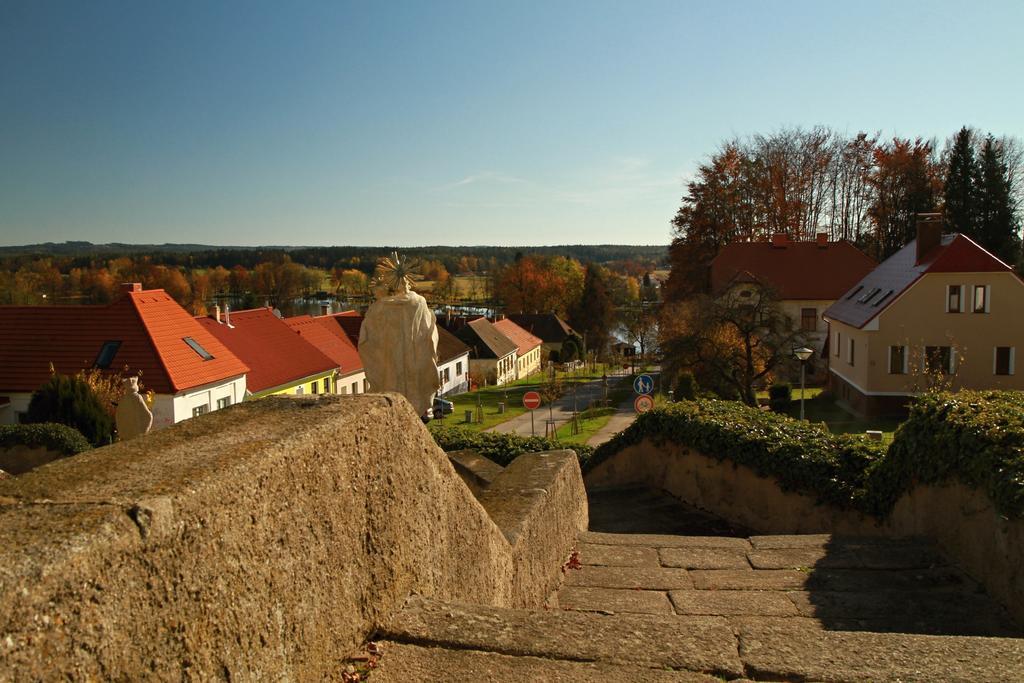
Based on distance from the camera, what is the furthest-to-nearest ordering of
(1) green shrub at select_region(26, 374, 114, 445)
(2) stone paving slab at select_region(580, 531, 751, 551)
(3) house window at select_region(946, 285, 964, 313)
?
1. (3) house window at select_region(946, 285, 964, 313)
2. (1) green shrub at select_region(26, 374, 114, 445)
3. (2) stone paving slab at select_region(580, 531, 751, 551)


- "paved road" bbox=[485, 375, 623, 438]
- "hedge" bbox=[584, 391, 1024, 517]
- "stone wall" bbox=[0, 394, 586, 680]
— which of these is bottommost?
"paved road" bbox=[485, 375, 623, 438]

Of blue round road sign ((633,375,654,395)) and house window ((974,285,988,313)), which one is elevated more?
house window ((974,285,988,313))

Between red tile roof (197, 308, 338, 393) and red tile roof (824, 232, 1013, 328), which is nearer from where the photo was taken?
red tile roof (824, 232, 1013, 328)

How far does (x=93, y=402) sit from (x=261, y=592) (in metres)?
20.5

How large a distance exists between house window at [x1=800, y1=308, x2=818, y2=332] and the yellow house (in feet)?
Answer: 59.0

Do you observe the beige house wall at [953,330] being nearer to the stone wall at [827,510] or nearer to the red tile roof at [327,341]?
the stone wall at [827,510]

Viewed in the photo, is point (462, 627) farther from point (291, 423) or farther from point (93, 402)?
point (93, 402)

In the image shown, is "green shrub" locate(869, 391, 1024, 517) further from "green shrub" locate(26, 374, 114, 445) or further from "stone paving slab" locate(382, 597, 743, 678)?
"green shrub" locate(26, 374, 114, 445)

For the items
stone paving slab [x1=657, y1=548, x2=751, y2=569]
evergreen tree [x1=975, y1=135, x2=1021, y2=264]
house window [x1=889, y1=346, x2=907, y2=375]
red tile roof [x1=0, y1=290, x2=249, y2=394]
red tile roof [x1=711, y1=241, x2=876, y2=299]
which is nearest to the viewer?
stone paving slab [x1=657, y1=548, x2=751, y2=569]

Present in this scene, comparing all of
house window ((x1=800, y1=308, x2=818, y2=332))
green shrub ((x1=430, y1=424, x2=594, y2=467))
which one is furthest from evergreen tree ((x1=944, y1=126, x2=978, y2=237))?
green shrub ((x1=430, y1=424, x2=594, y2=467))

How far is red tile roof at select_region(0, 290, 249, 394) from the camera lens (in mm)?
28078

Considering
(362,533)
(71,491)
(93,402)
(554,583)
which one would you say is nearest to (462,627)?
(362,533)

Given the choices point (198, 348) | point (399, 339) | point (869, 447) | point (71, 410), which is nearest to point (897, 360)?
point (869, 447)

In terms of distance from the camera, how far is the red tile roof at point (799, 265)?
47750 millimetres
